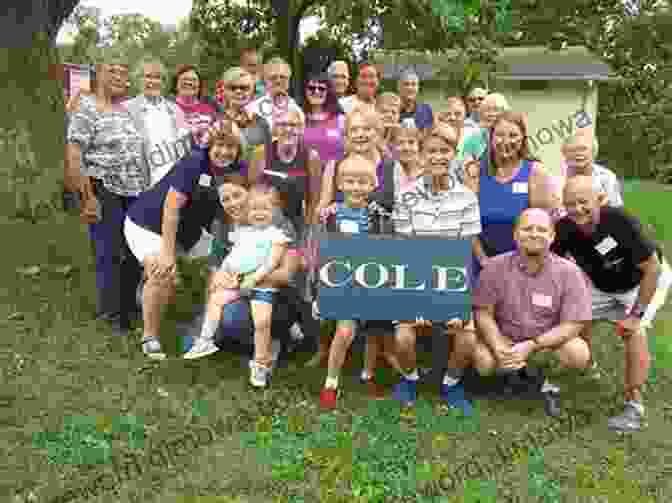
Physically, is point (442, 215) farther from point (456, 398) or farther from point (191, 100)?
point (191, 100)

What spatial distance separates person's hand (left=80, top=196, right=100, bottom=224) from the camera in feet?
Result: 18.0

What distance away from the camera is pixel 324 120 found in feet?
18.6

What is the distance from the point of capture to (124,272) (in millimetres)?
5738

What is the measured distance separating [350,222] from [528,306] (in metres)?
1.13

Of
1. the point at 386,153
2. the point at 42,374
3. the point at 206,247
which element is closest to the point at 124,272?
the point at 206,247

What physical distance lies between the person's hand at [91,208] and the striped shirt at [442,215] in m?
2.24

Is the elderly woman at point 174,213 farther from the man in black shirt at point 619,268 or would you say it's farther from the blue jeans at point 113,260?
the man in black shirt at point 619,268

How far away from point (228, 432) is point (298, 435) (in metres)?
0.38

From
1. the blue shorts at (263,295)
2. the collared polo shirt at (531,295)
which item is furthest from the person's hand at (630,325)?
the blue shorts at (263,295)

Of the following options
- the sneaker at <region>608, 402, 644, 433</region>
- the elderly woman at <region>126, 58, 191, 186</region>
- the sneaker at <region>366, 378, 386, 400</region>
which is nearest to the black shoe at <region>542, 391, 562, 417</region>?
the sneaker at <region>608, 402, 644, 433</region>

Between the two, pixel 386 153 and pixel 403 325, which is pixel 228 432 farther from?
pixel 386 153

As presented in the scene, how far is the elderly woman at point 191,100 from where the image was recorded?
5.87 meters

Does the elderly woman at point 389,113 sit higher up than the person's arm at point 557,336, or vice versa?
the elderly woman at point 389,113

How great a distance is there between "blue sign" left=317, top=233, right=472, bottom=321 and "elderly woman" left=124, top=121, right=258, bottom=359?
0.93 meters
